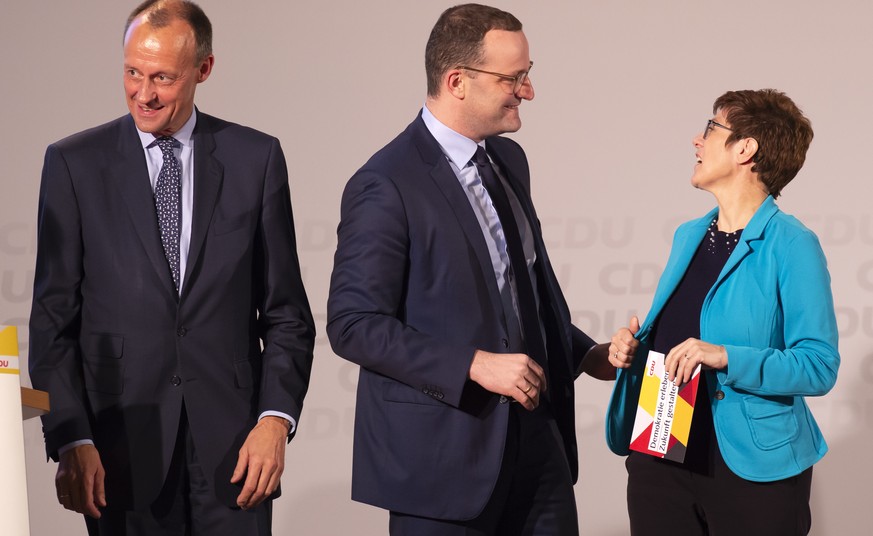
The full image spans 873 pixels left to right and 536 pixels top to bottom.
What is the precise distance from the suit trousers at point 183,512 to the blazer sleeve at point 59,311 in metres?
0.19

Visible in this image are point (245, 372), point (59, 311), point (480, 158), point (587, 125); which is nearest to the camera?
point (59, 311)

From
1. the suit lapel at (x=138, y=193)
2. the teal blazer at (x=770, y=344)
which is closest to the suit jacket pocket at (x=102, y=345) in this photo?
the suit lapel at (x=138, y=193)

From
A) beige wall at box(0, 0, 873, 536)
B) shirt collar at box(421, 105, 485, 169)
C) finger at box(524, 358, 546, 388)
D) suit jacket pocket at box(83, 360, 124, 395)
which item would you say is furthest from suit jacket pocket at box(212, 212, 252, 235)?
beige wall at box(0, 0, 873, 536)

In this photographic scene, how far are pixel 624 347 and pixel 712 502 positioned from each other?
1.37 feet

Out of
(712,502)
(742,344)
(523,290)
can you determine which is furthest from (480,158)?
(712,502)

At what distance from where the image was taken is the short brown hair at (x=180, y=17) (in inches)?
91.7

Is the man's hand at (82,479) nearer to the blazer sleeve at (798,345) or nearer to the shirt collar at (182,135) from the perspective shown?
the shirt collar at (182,135)

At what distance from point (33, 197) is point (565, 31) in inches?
85.3

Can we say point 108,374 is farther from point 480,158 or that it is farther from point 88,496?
point 480,158

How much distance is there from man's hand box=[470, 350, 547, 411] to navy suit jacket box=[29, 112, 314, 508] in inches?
17.1

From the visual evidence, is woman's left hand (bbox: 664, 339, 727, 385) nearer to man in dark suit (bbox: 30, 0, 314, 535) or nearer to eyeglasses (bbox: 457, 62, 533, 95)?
eyeglasses (bbox: 457, 62, 533, 95)

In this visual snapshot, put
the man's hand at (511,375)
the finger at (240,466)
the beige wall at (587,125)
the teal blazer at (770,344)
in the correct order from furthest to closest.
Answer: the beige wall at (587,125) < the teal blazer at (770,344) < the finger at (240,466) < the man's hand at (511,375)

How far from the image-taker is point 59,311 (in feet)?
7.36

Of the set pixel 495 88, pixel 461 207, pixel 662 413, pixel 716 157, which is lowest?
pixel 662 413
